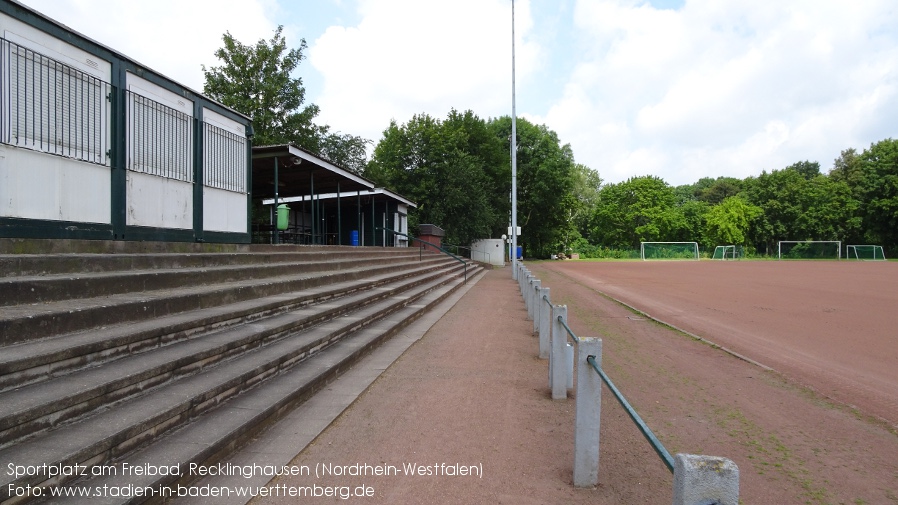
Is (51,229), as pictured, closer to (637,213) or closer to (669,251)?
(669,251)

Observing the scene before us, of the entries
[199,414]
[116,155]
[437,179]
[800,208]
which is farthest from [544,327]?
[800,208]

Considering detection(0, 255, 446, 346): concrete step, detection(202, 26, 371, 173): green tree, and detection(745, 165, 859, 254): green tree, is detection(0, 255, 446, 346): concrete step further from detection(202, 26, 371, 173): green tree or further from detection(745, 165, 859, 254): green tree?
detection(745, 165, 859, 254): green tree

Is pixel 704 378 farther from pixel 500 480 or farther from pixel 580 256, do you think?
pixel 580 256

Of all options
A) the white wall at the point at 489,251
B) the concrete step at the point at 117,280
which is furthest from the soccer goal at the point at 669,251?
the concrete step at the point at 117,280

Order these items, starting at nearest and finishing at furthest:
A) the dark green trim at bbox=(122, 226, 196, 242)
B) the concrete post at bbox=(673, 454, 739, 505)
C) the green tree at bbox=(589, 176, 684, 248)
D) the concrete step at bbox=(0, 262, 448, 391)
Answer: the concrete post at bbox=(673, 454, 739, 505), the concrete step at bbox=(0, 262, 448, 391), the dark green trim at bbox=(122, 226, 196, 242), the green tree at bbox=(589, 176, 684, 248)

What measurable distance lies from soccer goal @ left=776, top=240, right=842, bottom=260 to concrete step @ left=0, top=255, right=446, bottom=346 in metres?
64.9

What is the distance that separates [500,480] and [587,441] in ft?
2.19

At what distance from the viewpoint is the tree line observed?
84.7 ft

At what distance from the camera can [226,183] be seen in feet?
29.5

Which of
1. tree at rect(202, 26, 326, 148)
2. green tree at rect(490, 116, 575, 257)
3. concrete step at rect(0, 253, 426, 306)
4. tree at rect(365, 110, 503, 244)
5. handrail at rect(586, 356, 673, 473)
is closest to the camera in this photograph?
handrail at rect(586, 356, 673, 473)

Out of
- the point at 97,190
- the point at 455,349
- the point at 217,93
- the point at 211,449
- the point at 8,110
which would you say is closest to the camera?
the point at 211,449

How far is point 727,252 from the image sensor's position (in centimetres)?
6228

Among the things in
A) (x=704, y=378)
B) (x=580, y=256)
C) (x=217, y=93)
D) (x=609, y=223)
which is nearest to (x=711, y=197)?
(x=609, y=223)

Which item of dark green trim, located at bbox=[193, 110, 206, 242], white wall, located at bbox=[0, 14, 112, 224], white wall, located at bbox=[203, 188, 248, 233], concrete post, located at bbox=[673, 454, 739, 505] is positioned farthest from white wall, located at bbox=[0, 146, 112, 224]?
concrete post, located at bbox=[673, 454, 739, 505]
